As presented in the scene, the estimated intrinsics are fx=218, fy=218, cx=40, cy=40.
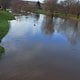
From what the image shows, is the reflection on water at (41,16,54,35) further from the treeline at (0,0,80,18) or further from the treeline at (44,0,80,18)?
the treeline at (44,0,80,18)

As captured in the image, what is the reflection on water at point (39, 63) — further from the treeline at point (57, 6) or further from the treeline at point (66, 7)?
the treeline at point (66, 7)

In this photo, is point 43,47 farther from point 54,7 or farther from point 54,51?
point 54,7

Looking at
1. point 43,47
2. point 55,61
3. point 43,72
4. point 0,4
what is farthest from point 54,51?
point 0,4

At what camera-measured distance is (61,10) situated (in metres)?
74.9

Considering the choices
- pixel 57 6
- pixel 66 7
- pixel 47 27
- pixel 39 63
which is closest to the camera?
pixel 39 63

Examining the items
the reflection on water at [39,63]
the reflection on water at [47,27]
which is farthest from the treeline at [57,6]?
→ the reflection on water at [39,63]

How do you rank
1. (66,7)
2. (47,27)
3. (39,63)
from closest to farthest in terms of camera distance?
1. (39,63)
2. (47,27)
3. (66,7)

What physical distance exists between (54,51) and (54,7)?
62.6 metres

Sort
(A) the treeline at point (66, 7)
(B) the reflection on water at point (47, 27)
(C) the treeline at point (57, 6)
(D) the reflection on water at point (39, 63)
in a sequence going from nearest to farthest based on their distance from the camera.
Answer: (D) the reflection on water at point (39, 63), (B) the reflection on water at point (47, 27), (A) the treeline at point (66, 7), (C) the treeline at point (57, 6)

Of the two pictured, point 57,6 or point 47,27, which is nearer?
point 47,27

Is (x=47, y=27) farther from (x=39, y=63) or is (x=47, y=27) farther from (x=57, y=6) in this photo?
(x=57, y=6)

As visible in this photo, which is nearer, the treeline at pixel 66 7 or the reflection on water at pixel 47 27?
the reflection on water at pixel 47 27

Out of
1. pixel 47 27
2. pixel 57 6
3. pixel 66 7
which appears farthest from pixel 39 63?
pixel 57 6

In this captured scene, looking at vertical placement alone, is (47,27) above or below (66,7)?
below
